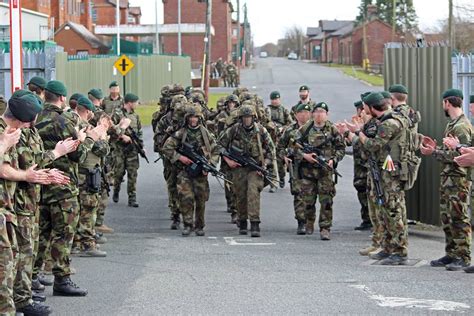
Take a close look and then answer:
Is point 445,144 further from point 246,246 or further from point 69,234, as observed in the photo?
point 69,234

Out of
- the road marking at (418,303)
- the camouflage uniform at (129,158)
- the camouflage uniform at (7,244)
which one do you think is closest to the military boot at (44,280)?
the camouflage uniform at (7,244)

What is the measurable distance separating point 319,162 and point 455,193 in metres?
3.05

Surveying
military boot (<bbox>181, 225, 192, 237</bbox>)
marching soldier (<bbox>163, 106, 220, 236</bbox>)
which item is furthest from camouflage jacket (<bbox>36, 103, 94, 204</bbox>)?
military boot (<bbox>181, 225, 192, 237</bbox>)

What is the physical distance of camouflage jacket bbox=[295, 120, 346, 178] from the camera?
542 inches

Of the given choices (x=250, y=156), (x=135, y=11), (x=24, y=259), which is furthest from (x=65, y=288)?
(x=135, y=11)

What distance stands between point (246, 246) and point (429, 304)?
4.43 m

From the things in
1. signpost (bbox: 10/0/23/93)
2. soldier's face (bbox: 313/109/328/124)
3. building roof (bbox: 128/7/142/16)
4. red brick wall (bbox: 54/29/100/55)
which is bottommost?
soldier's face (bbox: 313/109/328/124)

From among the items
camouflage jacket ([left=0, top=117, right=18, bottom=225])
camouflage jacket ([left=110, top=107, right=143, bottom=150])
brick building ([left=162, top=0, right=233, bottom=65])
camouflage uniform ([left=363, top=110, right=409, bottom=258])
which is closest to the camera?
camouflage jacket ([left=0, top=117, right=18, bottom=225])

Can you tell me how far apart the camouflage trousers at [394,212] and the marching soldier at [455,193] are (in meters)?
0.51

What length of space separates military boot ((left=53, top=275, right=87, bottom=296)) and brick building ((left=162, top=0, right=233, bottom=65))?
86895mm

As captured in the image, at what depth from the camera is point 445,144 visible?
420 inches

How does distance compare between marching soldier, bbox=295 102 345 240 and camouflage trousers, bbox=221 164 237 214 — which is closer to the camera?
marching soldier, bbox=295 102 345 240

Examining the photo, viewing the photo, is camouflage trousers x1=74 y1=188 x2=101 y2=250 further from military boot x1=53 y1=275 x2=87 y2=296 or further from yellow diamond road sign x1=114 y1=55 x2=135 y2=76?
yellow diamond road sign x1=114 y1=55 x2=135 y2=76

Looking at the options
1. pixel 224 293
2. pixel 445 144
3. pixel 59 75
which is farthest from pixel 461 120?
pixel 59 75
